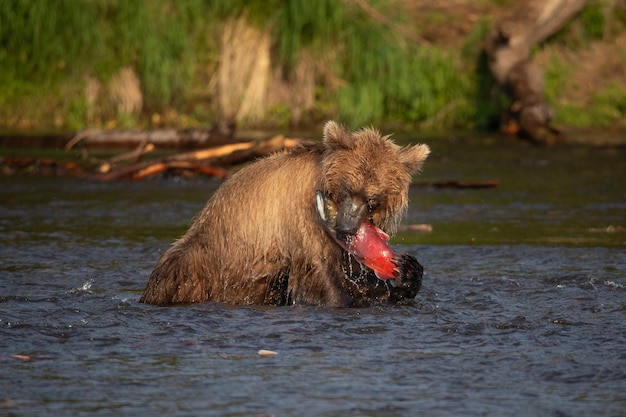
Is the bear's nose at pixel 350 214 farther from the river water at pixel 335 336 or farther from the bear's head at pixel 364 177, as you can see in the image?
the river water at pixel 335 336

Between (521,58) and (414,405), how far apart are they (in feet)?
50.1

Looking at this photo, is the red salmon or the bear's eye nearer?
the bear's eye

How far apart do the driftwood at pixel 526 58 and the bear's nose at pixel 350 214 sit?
12.4 metres

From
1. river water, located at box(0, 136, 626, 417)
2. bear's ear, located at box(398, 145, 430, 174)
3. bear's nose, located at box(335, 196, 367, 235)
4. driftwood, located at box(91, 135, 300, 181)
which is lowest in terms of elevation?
river water, located at box(0, 136, 626, 417)

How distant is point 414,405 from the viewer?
16.2 feet

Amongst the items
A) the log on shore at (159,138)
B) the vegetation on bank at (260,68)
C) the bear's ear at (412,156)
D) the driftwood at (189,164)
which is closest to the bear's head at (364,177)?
the bear's ear at (412,156)

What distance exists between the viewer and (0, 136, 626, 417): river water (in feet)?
16.5

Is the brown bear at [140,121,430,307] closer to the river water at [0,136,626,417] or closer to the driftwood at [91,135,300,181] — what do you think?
the river water at [0,136,626,417]

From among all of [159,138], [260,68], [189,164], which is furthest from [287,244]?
[260,68]

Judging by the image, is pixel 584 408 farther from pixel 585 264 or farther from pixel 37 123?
pixel 37 123

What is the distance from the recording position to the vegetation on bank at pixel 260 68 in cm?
1858

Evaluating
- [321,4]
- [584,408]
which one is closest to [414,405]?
[584,408]

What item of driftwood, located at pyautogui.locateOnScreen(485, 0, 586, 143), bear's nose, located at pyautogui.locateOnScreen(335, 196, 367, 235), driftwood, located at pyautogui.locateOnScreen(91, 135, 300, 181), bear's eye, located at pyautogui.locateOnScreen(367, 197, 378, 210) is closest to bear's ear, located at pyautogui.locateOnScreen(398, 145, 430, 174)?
bear's eye, located at pyautogui.locateOnScreen(367, 197, 378, 210)

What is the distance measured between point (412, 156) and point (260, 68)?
1323 cm
